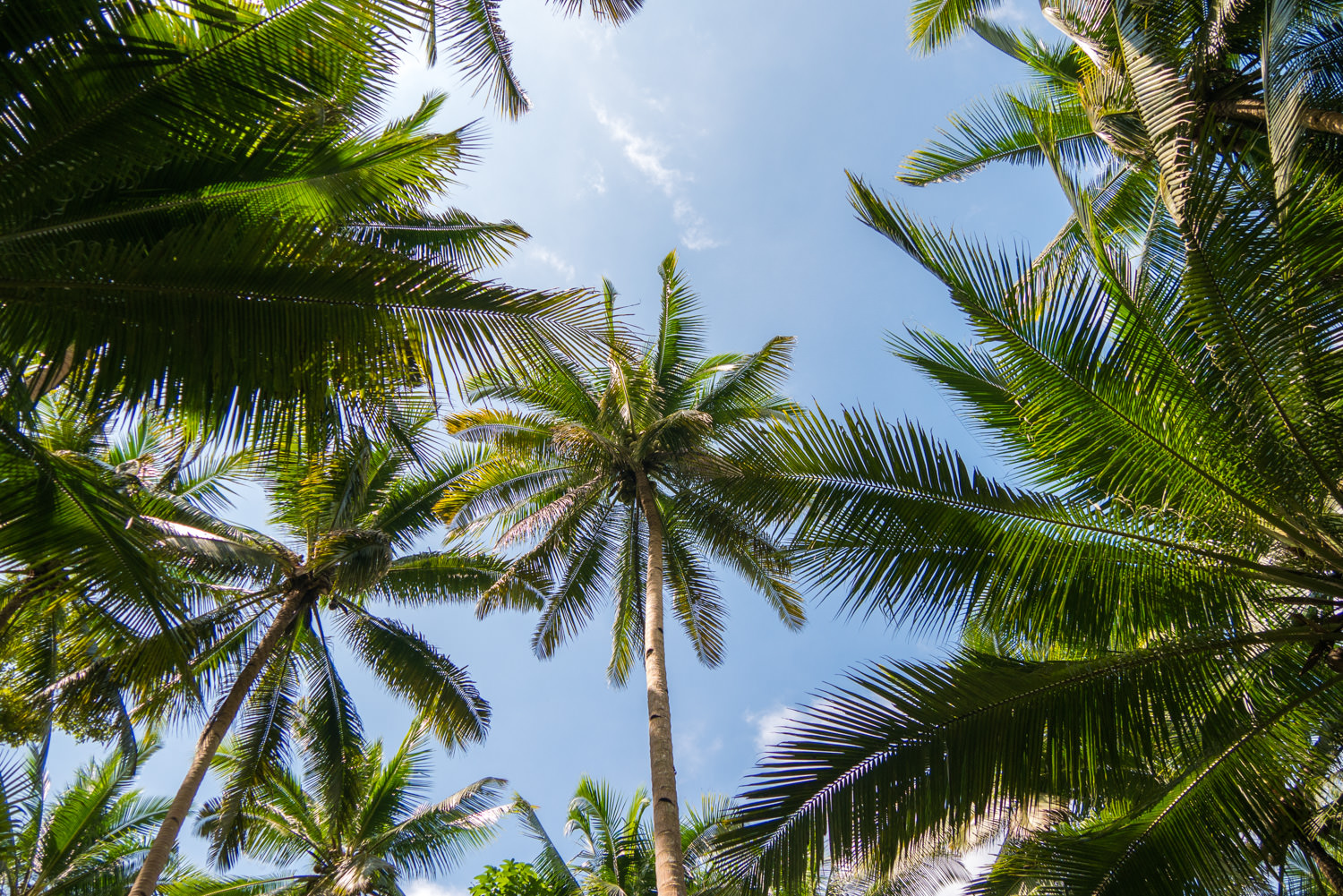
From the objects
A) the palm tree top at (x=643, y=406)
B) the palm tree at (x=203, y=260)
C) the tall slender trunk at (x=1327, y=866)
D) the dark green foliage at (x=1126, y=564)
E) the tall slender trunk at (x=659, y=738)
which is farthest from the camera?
the palm tree top at (x=643, y=406)

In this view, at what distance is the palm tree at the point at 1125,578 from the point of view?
4.75 meters

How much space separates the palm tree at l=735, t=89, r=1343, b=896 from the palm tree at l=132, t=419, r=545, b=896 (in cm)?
759

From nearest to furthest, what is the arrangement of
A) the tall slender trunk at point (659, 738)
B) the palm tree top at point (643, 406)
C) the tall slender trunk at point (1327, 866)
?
1. the tall slender trunk at point (1327, 866)
2. the tall slender trunk at point (659, 738)
3. the palm tree top at point (643, 406)

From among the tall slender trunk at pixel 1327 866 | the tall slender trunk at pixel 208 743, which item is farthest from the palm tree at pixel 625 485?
the tall slender trunk at pixel 1327 866

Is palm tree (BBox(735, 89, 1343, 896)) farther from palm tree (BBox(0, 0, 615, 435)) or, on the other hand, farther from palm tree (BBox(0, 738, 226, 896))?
palm tree (BBox(0, 738, 226, 896))

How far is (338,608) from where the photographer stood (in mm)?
12719

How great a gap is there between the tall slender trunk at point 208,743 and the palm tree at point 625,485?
8.52 ft

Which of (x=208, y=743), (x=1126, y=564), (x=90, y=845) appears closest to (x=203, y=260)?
(x=1126, y=564)

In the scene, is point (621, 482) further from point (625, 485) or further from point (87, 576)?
point (87, 576)

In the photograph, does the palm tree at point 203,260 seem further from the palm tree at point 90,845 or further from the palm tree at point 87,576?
the palm tree at point 90,845

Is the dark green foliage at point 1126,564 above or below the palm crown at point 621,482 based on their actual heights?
below

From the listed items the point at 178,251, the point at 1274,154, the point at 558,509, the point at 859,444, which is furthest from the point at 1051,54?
the point at 178,251

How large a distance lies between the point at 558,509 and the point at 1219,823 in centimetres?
954

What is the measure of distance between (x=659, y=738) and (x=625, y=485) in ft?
15.9
